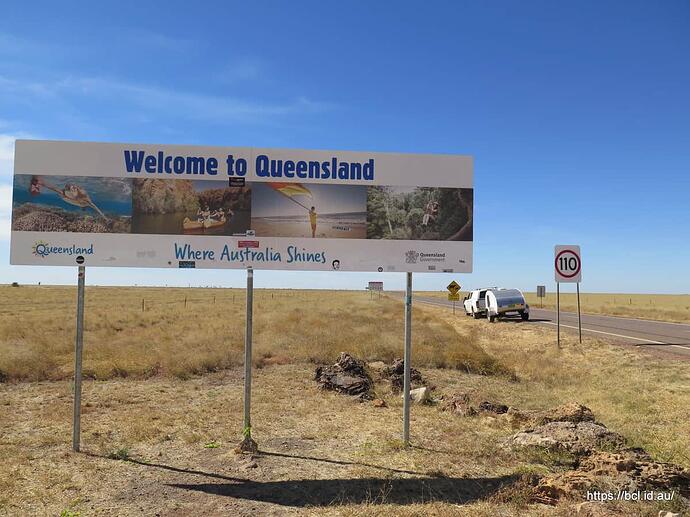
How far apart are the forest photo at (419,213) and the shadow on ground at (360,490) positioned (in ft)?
10.4

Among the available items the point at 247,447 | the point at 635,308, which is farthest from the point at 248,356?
the point at 635,308

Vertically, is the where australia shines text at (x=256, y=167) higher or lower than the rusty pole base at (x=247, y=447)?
higher

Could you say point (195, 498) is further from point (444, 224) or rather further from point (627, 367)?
point (627, 367)

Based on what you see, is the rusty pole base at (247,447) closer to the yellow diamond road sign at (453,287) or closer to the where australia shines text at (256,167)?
the where australia shines text at (256,167)

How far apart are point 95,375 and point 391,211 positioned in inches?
346

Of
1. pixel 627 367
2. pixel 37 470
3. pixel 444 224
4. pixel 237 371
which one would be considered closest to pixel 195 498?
pixel 37 470

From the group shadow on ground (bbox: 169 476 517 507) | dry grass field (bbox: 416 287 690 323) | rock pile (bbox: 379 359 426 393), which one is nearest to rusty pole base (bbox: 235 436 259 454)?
shadow on ground (bbox: 169 476 517 507)

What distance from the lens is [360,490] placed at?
524 centimetres

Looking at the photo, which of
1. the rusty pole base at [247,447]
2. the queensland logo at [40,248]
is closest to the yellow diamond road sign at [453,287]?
the rusty pole base at [247,447]

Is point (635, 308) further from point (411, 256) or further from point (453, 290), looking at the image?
point (411, 256)

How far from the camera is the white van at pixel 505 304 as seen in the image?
94.0ft

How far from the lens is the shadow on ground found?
16.4ft

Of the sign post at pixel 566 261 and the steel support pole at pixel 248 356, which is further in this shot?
the sign post at pixel 566 261

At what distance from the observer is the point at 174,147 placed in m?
6.66
